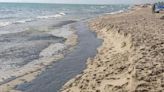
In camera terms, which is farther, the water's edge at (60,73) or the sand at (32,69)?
the sand at (32,69)

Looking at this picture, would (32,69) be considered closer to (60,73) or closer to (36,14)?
(60,73)

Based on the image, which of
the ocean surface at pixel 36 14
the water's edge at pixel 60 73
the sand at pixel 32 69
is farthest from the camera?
the ocean surface at pixel 36 14

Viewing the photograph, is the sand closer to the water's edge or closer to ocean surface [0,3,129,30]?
the water's edge

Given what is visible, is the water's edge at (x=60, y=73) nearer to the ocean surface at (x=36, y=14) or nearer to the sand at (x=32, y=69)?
the sand at (x=32, y=69)

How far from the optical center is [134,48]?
526 inches

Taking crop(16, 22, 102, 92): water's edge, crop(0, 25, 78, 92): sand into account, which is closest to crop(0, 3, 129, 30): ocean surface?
crop(0, 25, 78, 92): sand

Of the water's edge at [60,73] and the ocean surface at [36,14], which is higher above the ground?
the water's edge at [60,73]

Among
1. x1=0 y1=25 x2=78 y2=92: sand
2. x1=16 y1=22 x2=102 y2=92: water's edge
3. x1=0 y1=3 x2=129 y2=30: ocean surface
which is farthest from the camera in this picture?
x1=0 y1=3 x2=129 y2=30: ocean surface

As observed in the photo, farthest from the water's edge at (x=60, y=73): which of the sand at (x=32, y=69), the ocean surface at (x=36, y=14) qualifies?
the ocean surface at (x=36, y=14)

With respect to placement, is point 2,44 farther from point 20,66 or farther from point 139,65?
point 139,65

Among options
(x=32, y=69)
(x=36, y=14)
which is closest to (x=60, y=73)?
(x=32, y=69)

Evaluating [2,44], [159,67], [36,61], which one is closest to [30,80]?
[36,61]

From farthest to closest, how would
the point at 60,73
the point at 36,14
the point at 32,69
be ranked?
the point at 36,14, the point at 32,69, the point at 60,73

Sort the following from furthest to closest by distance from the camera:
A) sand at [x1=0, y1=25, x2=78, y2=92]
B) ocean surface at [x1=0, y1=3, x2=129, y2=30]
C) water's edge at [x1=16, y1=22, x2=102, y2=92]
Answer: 1. ocean surface at [x1=0, y1=3, x2=129, y2=30]
2. sand at [x1=0, y1=25, x2=78, y2=92]
3. water's edge at [x1=16, y1=22, x2=102, y2=92]
